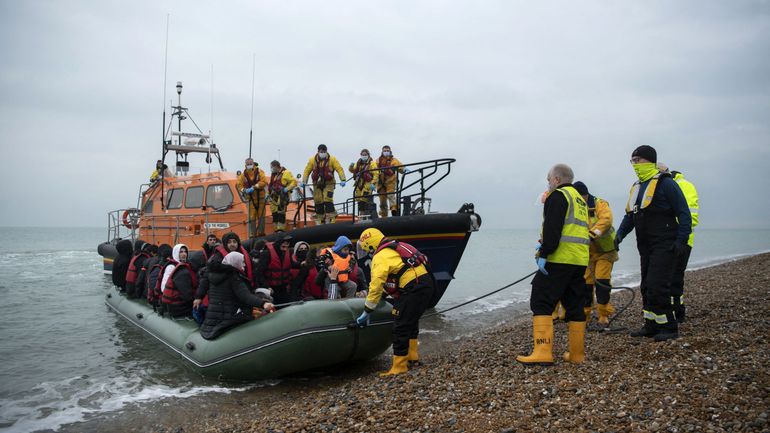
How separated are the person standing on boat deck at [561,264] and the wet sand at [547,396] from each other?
248mm

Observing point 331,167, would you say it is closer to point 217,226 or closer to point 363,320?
point 217,226

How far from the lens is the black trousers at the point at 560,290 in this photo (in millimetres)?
3883

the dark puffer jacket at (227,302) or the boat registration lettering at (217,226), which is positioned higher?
the boat registration lettering at (217,226)

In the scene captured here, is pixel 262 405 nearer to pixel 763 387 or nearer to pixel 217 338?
pixel 217 338

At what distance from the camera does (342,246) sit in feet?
19.8

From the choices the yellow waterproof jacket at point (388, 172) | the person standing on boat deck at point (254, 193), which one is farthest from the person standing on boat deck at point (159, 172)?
the yellow waterproof jacket at point (388, 172)

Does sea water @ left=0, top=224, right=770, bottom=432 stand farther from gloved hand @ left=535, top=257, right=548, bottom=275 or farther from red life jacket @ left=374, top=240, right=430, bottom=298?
gloved hand @ left=535, top=257, right=548, bottom=275

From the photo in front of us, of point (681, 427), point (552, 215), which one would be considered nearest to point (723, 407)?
point (681, 427)

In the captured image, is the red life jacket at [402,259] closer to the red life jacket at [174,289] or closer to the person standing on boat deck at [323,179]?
the red life jacket at [174,289]

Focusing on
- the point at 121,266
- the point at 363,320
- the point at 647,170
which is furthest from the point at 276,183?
the point at 647,170

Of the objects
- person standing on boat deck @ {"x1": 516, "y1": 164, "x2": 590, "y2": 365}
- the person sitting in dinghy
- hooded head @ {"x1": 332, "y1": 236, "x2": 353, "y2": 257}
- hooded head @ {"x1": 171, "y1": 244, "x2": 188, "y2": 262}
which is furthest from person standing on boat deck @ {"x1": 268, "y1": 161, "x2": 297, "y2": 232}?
person standing on boat deck @ {"x1": 516, "y1": 164, "x2": 590, "y2": 365}

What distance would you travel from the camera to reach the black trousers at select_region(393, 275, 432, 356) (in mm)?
4594

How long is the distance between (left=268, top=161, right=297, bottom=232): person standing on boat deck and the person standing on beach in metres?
5.79

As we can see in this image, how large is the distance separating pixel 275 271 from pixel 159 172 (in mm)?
7500
